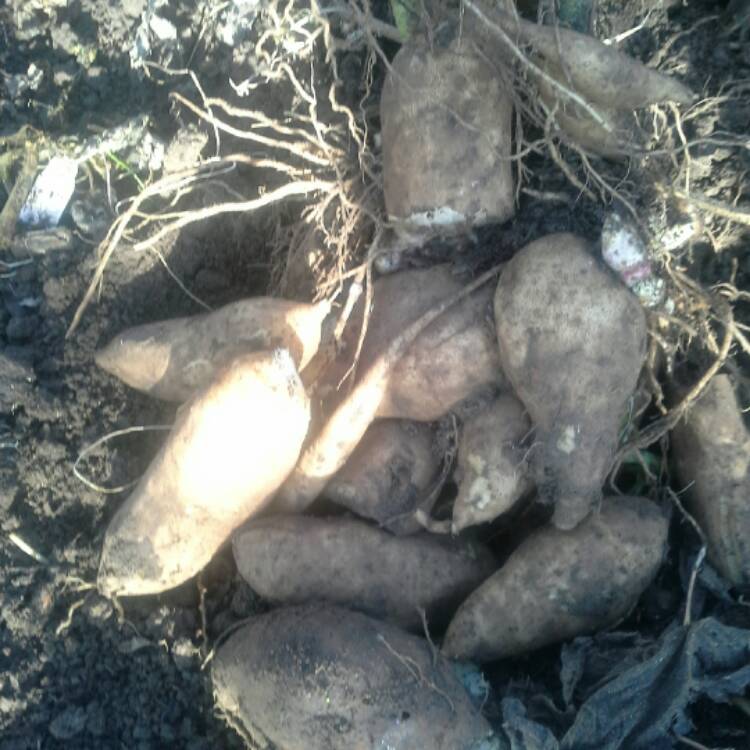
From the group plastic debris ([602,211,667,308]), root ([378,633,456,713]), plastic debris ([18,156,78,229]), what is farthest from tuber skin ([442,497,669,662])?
plastic debris ([18,156,78,229])

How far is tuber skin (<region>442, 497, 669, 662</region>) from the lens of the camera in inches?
67.9

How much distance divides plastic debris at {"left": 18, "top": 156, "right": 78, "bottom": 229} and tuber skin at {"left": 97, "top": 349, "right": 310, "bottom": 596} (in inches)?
31.1

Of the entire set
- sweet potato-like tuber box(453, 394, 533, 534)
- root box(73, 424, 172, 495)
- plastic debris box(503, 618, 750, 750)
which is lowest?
plastic debris box(503, 618, 750, 750)

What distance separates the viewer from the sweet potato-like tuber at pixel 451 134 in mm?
1730

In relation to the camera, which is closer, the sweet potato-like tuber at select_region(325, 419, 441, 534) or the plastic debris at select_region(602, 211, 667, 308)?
the plastic debris at select_region(602, 211, 667, 308)

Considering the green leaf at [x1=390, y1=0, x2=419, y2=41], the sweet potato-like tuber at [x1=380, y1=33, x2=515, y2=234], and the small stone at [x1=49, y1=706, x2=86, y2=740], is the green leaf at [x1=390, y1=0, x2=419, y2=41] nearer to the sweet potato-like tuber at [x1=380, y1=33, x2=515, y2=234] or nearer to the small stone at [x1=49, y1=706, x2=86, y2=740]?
the sweet potato-like tuber at [x1=380, y1=33, x2=515, y2=234]

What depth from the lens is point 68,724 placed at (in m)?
1.73

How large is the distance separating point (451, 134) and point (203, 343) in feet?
2.59

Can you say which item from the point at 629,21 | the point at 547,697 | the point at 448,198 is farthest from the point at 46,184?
the point at 547,697

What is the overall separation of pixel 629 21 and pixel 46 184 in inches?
65.8

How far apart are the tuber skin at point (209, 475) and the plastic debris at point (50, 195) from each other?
2.60 feet

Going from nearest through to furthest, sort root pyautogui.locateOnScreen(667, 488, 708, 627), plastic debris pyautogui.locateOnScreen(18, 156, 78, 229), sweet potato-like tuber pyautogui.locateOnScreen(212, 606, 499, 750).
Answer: sweet potato-like tuber pyautogui.locateOnScreen(212, 606, 499, 750) < root pyautogui.locateOnScreen(667, 488, 708, 627) < plastic debris pyautogui.locateOnScreen(18, 156, 78, 229)

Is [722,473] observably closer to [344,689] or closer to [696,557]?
[696,557]

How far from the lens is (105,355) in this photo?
75.1 inches
